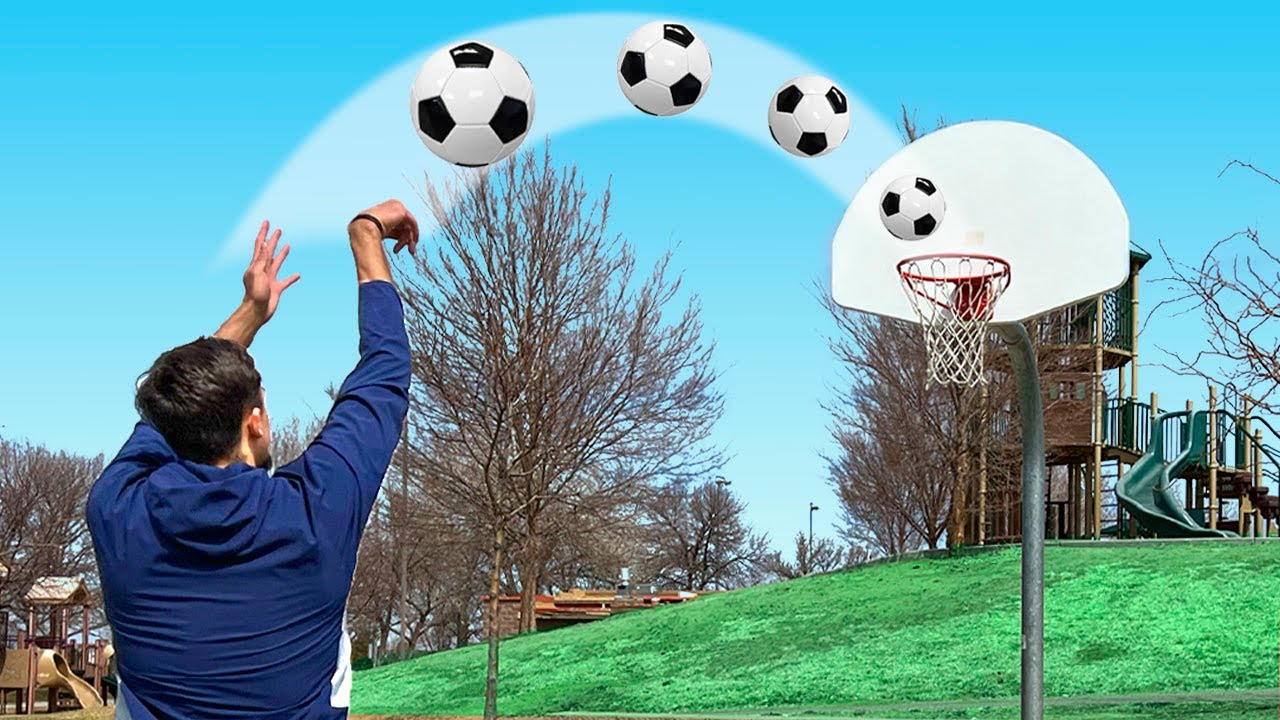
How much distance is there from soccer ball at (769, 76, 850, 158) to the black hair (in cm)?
1015

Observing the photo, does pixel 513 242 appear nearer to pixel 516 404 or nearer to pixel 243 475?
pixel 516 404

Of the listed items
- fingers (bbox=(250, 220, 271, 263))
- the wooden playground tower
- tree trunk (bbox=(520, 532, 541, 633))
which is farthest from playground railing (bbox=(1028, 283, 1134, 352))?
fingers (bbox=(250, 220, 271, 263))

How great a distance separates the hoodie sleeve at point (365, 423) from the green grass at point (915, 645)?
15.0 metres

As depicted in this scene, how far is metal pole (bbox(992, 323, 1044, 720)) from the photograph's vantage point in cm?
1086

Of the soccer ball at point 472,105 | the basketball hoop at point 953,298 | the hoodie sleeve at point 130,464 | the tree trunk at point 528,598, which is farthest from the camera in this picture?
the tree trunk at point 528,598

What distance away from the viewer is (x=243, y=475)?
2561mm

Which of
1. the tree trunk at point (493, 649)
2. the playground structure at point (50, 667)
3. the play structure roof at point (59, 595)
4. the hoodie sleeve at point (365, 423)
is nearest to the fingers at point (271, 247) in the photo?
the hoodie sleeve at point (365, 423)

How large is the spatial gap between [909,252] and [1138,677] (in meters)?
8.87

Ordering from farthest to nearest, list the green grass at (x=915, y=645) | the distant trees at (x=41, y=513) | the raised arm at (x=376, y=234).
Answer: the distant trees at (x=41, y=513) < the green grass at (x=915, y=645) < the raised arm at (x=376, y=234)

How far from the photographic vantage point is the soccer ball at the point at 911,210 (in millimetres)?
12094

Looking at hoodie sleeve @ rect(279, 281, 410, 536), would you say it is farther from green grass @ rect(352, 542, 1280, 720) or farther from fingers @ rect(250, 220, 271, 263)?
green grass @ rect(352, 542, 1280, 720)

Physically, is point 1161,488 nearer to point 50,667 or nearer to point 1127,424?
point 1127,424

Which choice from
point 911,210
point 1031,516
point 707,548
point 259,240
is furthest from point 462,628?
point 259,240

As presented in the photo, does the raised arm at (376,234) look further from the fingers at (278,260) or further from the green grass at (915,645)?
the green grass at (915,645)
